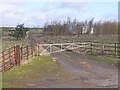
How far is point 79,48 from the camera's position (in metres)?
35.6

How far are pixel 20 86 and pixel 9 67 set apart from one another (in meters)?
5.63

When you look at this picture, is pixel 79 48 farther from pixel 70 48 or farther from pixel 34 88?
pixel 34 88

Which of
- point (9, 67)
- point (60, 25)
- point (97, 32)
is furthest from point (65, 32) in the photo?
point (9, 67)

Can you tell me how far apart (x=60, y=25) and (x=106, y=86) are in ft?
362

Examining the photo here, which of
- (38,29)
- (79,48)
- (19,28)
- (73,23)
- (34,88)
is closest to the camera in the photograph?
(34,88)

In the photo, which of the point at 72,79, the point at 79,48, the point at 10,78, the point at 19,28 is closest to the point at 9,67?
the point at 10,78

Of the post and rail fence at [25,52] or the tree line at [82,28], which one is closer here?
the post and rail fence at [25,52]

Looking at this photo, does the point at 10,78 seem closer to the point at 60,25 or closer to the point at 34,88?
the point at 34,88

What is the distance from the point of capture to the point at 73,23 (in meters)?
116

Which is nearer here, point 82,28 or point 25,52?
point 25,52

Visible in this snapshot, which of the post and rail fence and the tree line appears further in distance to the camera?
the tree line

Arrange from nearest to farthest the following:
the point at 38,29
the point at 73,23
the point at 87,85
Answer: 1. the point at 87,85
2. the point at 73,23
3. the point at 38,29

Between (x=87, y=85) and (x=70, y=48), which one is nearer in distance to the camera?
(x=87, y=85)

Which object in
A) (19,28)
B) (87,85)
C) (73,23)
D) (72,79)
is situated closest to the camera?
(87,85)
